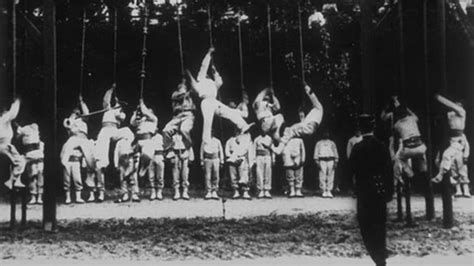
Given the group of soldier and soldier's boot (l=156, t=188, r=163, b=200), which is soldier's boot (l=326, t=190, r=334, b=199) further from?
soldier's boot (l=156, t=188, r=163, b=200)

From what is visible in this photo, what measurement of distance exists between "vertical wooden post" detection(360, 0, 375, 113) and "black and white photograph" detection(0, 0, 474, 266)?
0.03 meters

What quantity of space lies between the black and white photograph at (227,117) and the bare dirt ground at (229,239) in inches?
2.7

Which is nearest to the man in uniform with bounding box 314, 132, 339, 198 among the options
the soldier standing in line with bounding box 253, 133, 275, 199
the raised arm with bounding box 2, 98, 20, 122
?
the soldier standing in line with bounding box 253, 133, 275, 199

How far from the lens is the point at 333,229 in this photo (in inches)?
353

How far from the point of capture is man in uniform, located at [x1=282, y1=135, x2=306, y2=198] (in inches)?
531

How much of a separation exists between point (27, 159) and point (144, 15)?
4.13 m

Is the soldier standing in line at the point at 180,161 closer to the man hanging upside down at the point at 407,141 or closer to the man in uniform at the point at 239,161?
the man in uniform at the point at 239,161

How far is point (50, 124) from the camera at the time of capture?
9.37 meters

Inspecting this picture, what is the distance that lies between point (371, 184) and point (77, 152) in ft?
25.6

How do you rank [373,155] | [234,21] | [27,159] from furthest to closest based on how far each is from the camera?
[234,21] → [27,159] → [373,155]

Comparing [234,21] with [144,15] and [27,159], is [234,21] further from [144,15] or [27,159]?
[27,159]

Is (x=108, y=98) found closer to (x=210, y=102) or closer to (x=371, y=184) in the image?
(x=210, y=102)

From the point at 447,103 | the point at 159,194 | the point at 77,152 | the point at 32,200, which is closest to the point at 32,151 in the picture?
the point at 77,152

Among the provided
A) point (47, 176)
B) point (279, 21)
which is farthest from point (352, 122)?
point (47, 176)
